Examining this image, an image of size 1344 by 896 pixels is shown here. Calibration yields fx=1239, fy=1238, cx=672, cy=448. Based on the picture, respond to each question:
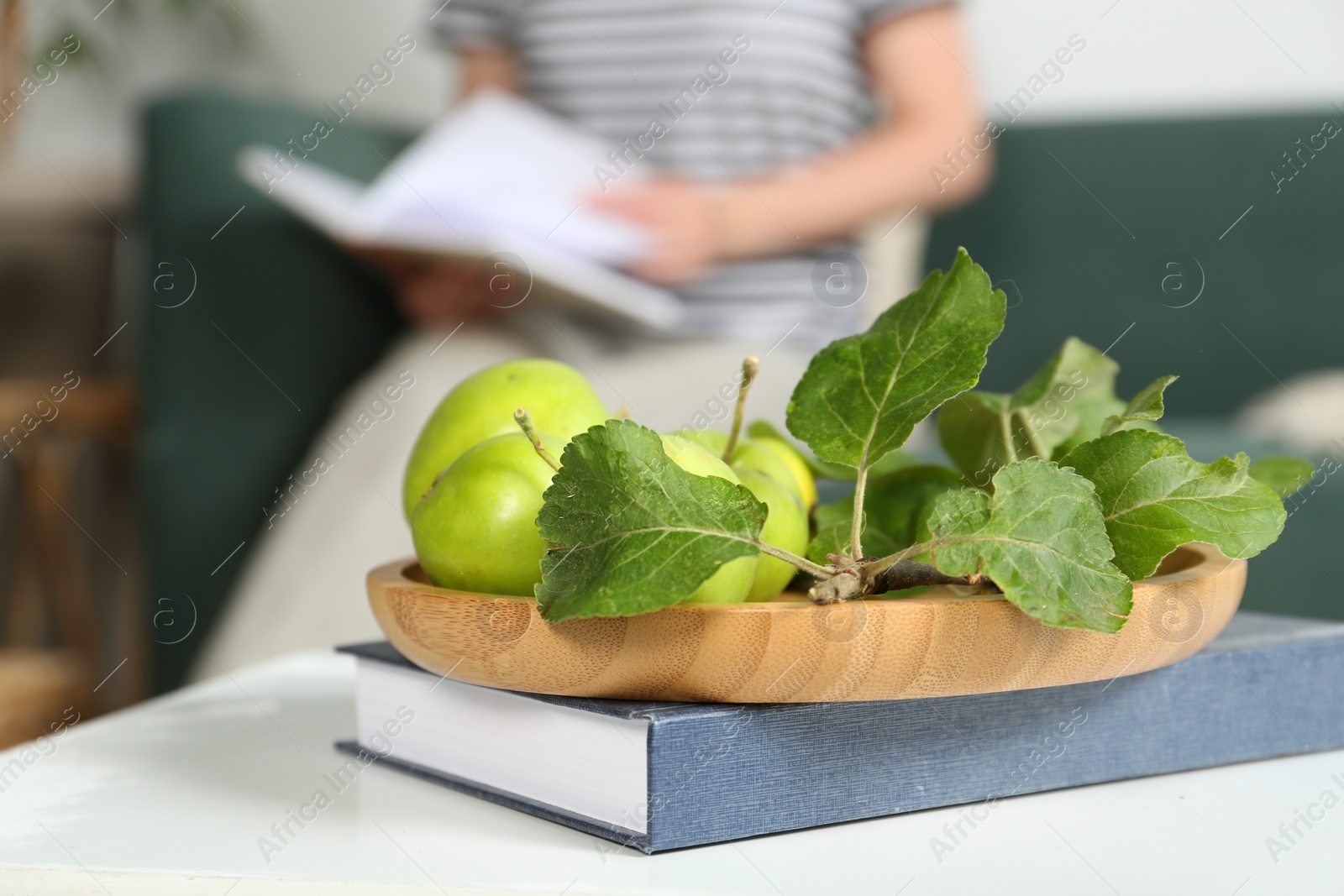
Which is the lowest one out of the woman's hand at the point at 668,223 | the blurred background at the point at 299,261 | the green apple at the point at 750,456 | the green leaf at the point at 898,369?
the blurred background at the point at 299,261

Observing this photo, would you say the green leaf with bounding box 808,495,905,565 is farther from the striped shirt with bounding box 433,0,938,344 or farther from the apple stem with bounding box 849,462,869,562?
the striped shirt with bounding box 433,0,938,344

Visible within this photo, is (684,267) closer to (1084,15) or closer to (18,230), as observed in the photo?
(1084,15)

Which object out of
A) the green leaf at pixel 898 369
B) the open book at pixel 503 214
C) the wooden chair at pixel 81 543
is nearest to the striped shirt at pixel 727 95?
the open book at pixel 503 214

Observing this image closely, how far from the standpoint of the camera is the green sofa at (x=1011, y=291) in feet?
4.52

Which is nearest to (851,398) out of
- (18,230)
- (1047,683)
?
(1047,683)

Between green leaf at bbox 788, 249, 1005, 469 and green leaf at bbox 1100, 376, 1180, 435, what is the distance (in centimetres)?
7

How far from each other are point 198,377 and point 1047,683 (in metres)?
1.20

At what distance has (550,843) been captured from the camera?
0.37 metres

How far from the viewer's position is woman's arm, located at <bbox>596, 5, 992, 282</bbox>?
1.38m

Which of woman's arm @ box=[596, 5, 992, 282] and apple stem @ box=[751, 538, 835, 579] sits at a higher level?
apple stem @ box=[751, 538, 835, 579]

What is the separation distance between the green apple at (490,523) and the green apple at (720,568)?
0.04 meters

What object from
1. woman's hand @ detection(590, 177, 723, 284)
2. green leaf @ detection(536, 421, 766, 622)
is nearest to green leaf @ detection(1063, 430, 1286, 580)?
green leaf @ detection(536, 421, 766, 622)

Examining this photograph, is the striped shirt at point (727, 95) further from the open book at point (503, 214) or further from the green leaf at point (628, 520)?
the green leaf at point (628, 520)

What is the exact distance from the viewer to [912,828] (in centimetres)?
38
